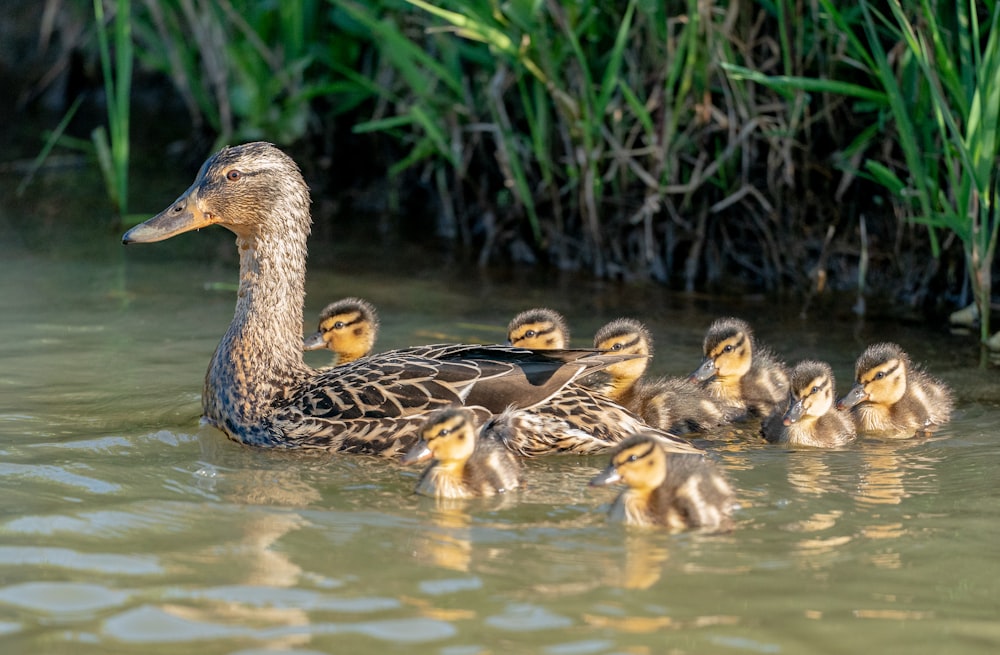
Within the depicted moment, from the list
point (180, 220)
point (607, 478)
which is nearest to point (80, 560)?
point (607, 478)

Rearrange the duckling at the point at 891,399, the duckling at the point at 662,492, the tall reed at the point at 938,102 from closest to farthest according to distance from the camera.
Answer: the duckling at the point at 662,492, the duckling at the point at 891,399, the tall reed at the point at 938,102

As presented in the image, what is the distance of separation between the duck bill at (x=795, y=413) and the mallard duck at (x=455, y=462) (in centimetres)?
123

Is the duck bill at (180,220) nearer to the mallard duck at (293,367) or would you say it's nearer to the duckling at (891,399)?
the mallard duck at (293,367)

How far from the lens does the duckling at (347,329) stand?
6.17 m

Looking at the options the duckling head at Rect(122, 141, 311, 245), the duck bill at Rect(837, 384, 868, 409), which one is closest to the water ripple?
the duckling head at Rect(122, 141, 311, 245)

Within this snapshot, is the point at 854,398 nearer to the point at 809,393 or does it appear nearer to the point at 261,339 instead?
the point at 809,393

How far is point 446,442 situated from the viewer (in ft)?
15.2

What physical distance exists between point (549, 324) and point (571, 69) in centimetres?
205

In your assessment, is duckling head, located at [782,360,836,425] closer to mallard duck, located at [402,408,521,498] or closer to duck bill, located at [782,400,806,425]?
duck bill, located at [782,400,806,425]

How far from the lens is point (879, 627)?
367cm

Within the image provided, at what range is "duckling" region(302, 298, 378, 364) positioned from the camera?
617cm

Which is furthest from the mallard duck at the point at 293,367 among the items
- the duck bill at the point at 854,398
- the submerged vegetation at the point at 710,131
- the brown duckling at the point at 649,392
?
the submerged vegetation at the point at 710,131

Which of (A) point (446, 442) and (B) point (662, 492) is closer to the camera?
(B) point (662, 492)

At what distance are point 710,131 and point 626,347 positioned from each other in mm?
2023
